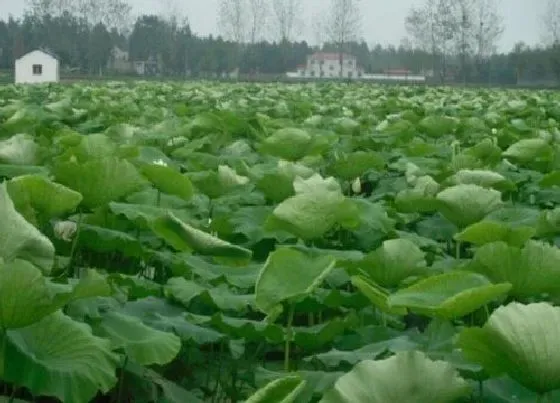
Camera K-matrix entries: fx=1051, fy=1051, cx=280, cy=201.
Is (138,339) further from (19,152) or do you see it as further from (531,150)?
(531,150)

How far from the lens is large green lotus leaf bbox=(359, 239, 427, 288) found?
3.73 ft

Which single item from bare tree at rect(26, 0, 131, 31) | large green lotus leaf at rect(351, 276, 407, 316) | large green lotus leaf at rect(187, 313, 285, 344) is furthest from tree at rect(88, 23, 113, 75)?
large green lotus leaf at rect(351, 276, 407, 316)

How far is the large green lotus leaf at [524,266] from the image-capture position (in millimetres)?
999

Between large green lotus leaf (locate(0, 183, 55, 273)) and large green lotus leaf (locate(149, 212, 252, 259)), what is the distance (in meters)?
0.21

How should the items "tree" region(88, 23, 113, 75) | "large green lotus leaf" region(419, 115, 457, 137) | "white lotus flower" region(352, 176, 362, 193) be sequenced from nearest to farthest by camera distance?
1. "white lotus flower" region(352, 176, 362, 193)
2. "large green lotus leaf" region(419, 115, 457, 137)
3. "tree" region(88, 23, 113, 75)

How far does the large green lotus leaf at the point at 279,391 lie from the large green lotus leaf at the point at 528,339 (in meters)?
0.14

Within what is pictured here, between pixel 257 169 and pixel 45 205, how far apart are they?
904 millimetres

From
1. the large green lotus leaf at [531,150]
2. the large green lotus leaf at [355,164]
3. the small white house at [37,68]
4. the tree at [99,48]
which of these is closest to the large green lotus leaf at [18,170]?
the large green lotus leaf at [355,164]

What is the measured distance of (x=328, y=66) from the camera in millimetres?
58000

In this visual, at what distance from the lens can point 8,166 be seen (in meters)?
1.72

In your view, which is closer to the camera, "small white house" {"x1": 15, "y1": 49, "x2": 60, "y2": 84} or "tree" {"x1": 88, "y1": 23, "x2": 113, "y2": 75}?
"small white house" {"x1": 15, "y1": 49, "x2": 60, "y2": 84}

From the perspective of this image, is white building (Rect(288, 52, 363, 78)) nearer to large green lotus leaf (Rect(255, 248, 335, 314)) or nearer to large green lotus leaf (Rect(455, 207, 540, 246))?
large green lotus leaf (Rect(455, 207, 540, 246))

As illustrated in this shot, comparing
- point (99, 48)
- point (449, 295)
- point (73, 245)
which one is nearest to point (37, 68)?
point (99, 48)

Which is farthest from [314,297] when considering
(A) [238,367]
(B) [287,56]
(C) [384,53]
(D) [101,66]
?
(C) [384,53]
